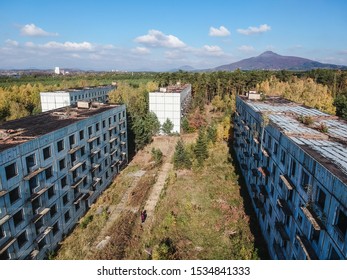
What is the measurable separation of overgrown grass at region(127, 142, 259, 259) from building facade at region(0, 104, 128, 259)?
821 centimetres

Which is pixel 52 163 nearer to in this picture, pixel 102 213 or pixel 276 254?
pixel 102 213

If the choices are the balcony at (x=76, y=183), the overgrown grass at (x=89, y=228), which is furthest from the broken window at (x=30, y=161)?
the overgrown grass at (x=89, y=228)

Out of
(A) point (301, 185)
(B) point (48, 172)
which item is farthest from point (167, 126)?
(A) point (301, 185)

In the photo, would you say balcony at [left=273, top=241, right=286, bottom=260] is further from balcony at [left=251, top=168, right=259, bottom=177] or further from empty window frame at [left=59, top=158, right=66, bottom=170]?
empty window frame at [left=59, top=158, right=66, bottom=170]

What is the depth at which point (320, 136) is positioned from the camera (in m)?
21.4

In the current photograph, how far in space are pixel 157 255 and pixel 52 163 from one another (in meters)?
12.7

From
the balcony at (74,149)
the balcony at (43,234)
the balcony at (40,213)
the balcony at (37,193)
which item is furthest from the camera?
the balcony at (74,149)

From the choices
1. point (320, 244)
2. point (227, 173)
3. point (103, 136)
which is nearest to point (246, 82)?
point (227, 173)

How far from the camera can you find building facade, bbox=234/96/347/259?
13297mm

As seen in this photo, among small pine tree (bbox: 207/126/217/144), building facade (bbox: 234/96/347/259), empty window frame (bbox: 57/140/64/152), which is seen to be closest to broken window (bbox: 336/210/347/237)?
building facade (bbox: 234/96/347/259)

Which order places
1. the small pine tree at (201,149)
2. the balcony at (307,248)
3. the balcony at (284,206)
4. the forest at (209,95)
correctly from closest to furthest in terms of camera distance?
1. the balcony at (307,248)
2. the balcony at (284,206)
3. the small pine tree at (201,149)
4. the forest at (209,95)

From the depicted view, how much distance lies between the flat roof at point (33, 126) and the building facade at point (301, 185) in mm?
21120

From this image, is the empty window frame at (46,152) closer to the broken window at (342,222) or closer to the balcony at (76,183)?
the balcony at (76,183)

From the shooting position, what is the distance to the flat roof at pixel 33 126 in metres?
22.1
